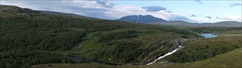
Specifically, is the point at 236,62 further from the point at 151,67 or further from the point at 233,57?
the point at 151,67

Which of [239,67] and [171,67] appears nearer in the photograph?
[239,67]

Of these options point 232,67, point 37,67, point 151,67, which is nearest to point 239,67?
point 232,67

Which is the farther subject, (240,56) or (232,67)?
→ (240,56)

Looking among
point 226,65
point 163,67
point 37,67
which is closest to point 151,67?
point 163,67

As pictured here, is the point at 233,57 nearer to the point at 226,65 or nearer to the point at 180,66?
the point at 226,65

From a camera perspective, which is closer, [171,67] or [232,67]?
[232,67]

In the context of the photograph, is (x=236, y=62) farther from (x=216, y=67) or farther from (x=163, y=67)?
(x=163, y=67)

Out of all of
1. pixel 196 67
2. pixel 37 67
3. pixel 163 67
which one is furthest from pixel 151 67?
pixel 37 67
